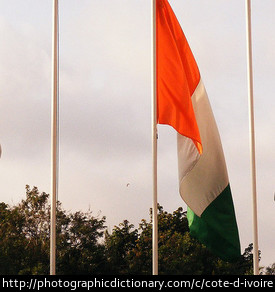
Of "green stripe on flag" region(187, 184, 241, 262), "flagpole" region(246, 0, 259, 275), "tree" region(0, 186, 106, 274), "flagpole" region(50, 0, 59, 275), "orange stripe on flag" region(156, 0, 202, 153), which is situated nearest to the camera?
"flagpole" region(50, 0, 59, 275)

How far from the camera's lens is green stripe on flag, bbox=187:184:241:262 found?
10.8m

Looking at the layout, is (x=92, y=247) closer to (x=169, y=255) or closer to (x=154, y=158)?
(x=169, y=255)

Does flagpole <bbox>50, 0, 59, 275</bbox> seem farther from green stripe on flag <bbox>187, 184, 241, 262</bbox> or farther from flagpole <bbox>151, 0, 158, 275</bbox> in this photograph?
green stripe on flag <bbox>187, 184, 241, 262</bbox>

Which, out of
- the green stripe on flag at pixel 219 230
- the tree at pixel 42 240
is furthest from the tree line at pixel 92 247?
the green stripe on flag at pixel 219 230

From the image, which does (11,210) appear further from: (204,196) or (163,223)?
(204,196)

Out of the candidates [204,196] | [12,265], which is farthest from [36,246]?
[204,196]

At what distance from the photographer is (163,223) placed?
3056cm

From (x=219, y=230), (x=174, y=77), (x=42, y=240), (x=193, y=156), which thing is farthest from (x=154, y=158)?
(x=42, y=240)

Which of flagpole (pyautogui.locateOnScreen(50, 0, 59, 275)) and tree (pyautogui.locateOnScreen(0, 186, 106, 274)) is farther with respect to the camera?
tree (pyautogui.locateOnScreen(0, 186, 106, 274))

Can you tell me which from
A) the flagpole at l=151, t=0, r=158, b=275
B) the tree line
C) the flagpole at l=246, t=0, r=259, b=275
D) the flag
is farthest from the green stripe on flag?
the tree line

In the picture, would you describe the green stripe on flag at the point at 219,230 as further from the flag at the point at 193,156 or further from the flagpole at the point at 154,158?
the flagpole at the point at 154,158

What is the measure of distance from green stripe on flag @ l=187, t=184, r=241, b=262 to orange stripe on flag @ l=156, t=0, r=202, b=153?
3.24 feet

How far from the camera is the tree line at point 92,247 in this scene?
27.7m

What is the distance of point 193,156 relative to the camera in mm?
10828
